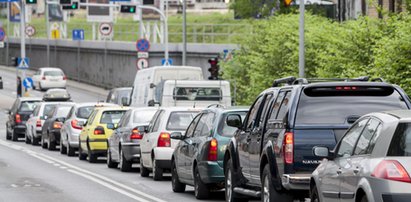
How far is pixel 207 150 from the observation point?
2073cm

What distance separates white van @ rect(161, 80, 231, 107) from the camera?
37.3 metres

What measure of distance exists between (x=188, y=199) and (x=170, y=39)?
7316 centimetres

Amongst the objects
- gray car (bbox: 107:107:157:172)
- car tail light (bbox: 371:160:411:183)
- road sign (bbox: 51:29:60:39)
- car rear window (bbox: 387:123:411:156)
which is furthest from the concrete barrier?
car tail light (bbox: 371:160:411:183)

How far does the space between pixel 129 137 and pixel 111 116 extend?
558cm

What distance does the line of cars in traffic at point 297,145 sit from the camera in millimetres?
11586

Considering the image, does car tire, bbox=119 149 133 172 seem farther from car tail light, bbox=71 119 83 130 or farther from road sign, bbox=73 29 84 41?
road sign, bbox=73 29 84 41

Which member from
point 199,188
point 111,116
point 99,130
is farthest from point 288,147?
point 111,116

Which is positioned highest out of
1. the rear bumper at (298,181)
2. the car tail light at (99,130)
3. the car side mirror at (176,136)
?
the rear bumper at (298,181)

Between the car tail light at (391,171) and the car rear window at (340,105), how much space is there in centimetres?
451

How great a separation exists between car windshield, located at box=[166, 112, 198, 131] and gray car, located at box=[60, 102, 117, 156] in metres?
→ 11.3

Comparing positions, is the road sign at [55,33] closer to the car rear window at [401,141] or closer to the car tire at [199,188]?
the car tire at [199,188]

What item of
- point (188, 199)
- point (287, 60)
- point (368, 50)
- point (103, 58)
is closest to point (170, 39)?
point (103, 58)

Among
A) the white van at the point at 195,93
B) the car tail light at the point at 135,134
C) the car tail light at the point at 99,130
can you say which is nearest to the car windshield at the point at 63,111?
the white van at the point at 195,93

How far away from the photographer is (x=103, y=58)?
288 ft
